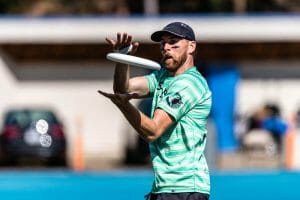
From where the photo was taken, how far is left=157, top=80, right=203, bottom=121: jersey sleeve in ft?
17.0

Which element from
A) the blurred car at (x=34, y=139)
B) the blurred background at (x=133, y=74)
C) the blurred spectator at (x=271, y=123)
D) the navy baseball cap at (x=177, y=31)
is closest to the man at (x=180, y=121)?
the navy baseball cap at (x=177, y=31)

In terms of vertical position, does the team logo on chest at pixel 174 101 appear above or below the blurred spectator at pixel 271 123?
below

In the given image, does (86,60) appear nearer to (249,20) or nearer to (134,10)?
(249,20)

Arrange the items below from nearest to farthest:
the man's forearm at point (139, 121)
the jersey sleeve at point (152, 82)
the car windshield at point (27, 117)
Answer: the man's forearm at point (139, 121) < the jersey sleeve at point (152, 82) < the car windshield at point (27, 117)

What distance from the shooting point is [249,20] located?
1008 inches

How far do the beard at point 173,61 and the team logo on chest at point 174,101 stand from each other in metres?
0.24

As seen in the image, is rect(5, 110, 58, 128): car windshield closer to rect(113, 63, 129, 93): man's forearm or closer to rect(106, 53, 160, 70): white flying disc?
rect(113, 63, 129, 93): man's forearm

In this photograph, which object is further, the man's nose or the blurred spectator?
the blurred spectator

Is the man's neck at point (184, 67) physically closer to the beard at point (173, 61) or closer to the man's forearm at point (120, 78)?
the beard at point (173, 61)

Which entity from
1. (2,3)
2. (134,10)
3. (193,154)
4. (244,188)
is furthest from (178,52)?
(2,3)

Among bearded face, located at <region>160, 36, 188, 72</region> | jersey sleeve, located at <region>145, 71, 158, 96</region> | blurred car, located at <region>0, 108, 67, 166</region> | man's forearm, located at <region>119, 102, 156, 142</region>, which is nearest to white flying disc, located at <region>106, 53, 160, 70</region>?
man's forearm, located at <region>119, 102, 156, 142</region>

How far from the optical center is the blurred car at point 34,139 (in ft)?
72.1

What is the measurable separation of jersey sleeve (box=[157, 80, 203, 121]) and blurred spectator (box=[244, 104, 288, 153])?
1777cm

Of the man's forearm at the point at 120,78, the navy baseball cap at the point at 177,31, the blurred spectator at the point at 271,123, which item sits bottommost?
the man's forearm at the point at 120,78
